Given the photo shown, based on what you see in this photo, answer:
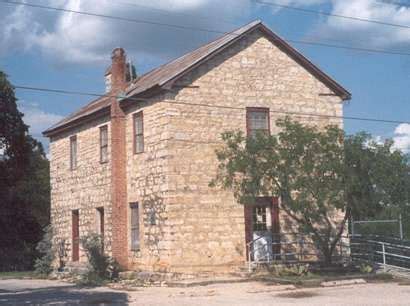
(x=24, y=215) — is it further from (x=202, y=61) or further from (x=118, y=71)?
(x=202, y=61)

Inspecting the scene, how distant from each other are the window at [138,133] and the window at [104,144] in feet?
7.92

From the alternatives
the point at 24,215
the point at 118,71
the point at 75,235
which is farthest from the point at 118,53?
the point at 24,215

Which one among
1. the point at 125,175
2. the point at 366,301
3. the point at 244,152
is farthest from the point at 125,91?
the point at 366,301

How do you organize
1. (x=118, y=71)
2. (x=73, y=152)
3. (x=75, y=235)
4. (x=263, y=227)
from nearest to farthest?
Result: (x=263, y=227)
(x=118, y=71)
(x=75, y=235)
(x=73, y=152)

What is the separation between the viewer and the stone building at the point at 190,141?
2423 cm

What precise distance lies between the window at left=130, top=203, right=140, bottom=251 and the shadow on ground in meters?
2.89

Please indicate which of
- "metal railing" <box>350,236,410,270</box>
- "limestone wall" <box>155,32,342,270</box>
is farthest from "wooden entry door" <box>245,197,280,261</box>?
"metal railing" <box>350,236,410,270</box>

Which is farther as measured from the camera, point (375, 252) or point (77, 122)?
point (77, 122)

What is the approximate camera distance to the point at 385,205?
23062mm

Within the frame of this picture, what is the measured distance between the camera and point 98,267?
26.1 m

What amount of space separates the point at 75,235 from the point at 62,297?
10.7m

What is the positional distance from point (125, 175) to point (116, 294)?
Answer: 22.3ft

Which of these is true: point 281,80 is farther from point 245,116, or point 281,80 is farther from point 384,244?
point 384,244

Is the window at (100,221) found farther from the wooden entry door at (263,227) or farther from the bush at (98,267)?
the wooden entry door at (263,227)
